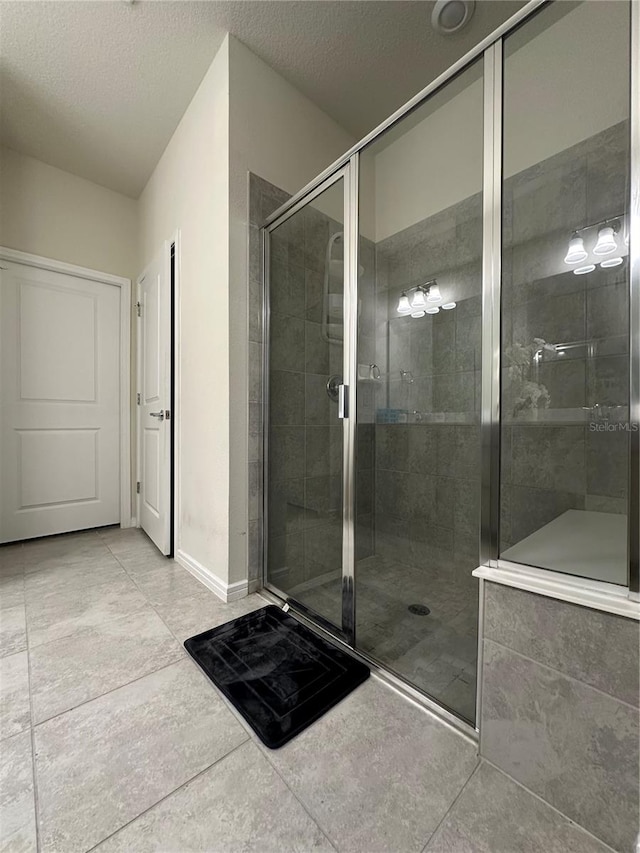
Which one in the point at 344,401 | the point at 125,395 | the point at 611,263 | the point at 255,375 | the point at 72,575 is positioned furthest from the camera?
the point at 125,395

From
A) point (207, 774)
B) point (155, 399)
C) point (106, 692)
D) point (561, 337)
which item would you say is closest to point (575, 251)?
point (561, 337)

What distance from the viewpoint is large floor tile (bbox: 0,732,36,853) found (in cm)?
74

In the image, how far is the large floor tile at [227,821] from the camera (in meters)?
0.74

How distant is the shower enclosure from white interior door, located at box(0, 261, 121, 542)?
5.83ft

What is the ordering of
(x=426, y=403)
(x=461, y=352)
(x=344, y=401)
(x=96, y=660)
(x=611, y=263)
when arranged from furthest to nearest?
1. (x=426, y=403)
2. (x=461, y=352)
3. (x=344, y=401)
4. (x=96, y=660)
5. (x=611, y=263)

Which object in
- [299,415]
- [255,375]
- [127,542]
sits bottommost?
[127,542]

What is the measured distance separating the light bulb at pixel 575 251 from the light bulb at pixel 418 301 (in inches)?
27.5

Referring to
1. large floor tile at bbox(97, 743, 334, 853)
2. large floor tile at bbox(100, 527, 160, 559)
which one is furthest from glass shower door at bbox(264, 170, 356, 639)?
large floor tile at bbox(100, 527, 160, 559)

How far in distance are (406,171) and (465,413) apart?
1.37m

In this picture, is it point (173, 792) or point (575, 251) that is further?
point (575, 251)

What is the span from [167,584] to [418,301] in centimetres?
197

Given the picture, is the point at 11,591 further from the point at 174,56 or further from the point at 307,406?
the point at 174,56

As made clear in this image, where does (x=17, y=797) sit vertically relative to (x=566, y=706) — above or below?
Answer: below

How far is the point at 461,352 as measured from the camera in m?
1.62
